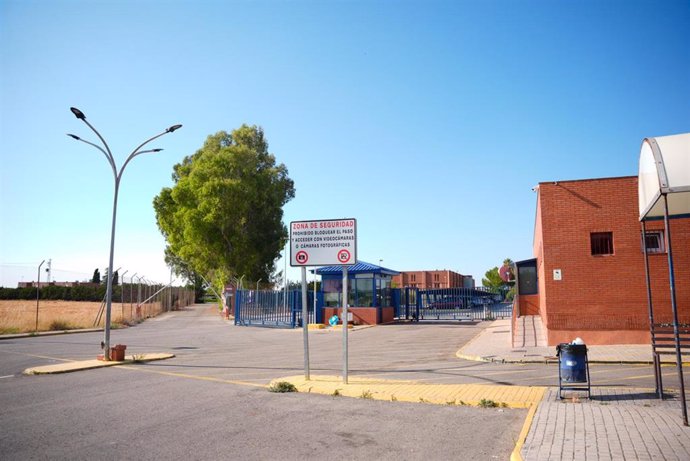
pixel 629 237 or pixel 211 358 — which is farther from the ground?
pixel 629 237

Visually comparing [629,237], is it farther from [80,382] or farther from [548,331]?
[80,382]

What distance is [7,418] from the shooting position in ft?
26.2

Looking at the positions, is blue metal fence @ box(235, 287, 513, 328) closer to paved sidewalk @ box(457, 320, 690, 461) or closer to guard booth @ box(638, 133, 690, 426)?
paved sidewalk @ box(457, 320, 690, 461)

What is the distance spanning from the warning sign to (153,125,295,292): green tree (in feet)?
100

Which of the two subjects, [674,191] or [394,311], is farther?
[394,311]

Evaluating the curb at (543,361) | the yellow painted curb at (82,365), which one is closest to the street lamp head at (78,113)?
the yellow painted curb at (82,365)

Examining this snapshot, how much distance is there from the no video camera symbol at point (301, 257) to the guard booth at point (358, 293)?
65.5ft

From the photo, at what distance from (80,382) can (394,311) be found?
26449 millimetres

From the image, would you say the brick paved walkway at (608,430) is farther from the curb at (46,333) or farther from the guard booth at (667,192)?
the curb at (46,333)

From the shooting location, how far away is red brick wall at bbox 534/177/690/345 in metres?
16.2

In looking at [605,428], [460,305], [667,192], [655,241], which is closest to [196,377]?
[605,428]

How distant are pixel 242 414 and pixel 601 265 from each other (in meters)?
13.4

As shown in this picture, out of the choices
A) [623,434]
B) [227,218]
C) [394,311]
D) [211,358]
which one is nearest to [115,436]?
[623,434]

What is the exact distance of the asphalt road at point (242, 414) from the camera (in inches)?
246
